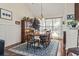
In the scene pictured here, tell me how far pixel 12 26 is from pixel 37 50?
484 mm

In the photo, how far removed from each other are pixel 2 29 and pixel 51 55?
0.78m

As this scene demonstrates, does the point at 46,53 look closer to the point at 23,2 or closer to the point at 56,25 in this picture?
the point at 56,25

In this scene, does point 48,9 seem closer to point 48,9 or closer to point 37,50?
point 48,9

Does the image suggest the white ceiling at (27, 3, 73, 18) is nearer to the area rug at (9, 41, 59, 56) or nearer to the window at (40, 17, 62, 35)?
the window at (40, 17, 62, 35)

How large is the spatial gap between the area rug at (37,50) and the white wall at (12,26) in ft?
0.36

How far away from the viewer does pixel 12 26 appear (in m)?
1.72

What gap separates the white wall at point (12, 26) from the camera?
5.61 feet

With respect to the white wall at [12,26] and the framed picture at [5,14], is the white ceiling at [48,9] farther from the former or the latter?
the framed picture at [5,14]

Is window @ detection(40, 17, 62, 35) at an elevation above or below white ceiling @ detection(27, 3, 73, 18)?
below

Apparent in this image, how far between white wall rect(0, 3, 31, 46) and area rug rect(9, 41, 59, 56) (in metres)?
0.11

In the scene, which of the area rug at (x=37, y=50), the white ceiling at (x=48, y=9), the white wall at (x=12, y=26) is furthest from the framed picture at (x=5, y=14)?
the area rug at (x=37, y=50)

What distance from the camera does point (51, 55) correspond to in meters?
1.76

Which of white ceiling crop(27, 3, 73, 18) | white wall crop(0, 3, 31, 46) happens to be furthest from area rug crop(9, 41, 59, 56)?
white ceiling crop(27, 3, 73, 18)

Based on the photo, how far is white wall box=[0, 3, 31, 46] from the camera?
171 cm
